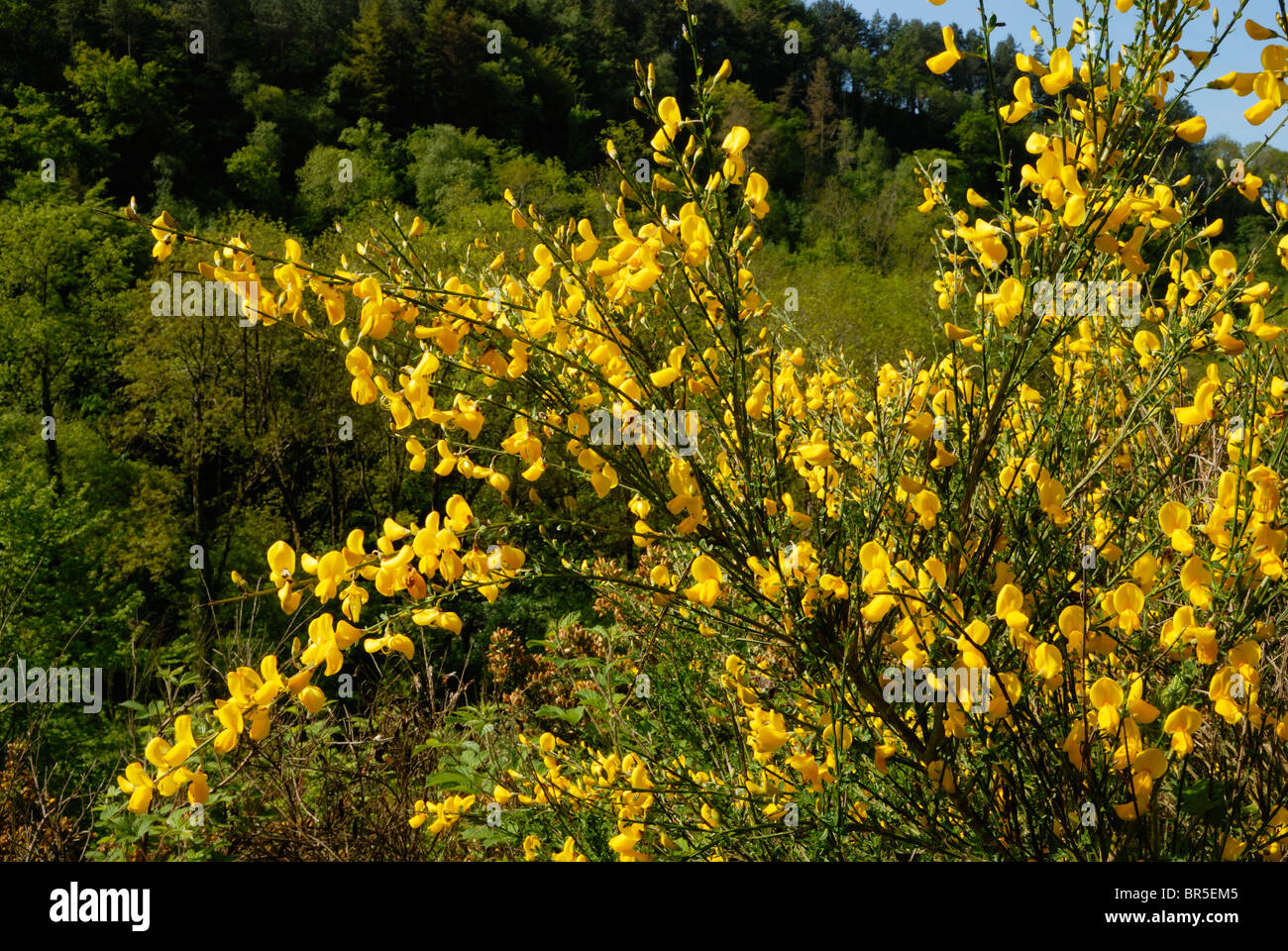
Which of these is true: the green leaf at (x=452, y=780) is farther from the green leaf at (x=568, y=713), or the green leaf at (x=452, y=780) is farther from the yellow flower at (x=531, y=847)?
the green leaf at (x=568, y=713)

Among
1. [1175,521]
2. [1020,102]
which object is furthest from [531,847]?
[1020,102]

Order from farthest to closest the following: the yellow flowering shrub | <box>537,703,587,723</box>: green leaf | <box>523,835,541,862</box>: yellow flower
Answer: <box>537,703,587,723</box>: green leaf < <box>523,835,541,862</box>: yellow flower < the yellow flowering shrub

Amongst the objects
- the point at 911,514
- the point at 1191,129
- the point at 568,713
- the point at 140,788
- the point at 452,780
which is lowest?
the point at 452,780

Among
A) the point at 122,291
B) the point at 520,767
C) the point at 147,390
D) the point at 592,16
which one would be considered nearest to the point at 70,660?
the point at 147,390

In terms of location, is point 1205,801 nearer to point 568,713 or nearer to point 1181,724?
point 1181,724

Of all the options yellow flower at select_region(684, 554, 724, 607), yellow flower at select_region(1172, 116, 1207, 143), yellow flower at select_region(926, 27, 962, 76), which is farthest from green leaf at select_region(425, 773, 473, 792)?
yellow flower at select_region(1172, 116, 1207, 143)

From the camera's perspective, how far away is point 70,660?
1422cm

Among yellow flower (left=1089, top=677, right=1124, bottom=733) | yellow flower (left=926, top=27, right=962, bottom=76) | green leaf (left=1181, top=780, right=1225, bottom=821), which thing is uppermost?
yellow flower (left=926, top=27, right=962, bottom=76)

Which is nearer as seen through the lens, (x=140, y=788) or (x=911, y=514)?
(x=140, y=788)

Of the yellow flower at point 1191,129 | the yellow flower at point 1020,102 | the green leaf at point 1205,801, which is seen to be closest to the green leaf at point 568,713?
the green leaf at point 1205,801

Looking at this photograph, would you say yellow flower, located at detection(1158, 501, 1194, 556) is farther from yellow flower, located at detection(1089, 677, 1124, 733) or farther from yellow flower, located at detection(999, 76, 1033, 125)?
yellow flower, located at detection(999, 76, 1033, 125)

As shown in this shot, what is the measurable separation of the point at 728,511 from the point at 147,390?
19284mm
